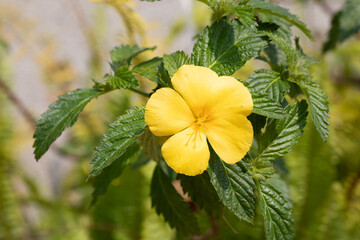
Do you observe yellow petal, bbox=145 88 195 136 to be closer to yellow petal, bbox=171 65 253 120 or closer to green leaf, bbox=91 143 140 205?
yellow petal, bbox=171 65 253 120

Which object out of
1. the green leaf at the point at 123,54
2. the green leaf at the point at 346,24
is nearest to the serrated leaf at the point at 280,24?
the green leaf at the point at 123,54

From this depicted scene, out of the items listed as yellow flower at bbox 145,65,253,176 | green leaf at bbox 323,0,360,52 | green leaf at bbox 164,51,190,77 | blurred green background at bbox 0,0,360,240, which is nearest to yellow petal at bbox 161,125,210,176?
yellow flower at bbox 145,65,253,176

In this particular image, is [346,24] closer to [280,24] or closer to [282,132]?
[280,24]

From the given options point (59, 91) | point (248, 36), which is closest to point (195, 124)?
point (248, 36)

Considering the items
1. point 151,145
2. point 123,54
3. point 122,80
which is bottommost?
point 151,145

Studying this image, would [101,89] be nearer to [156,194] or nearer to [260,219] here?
[156,194]

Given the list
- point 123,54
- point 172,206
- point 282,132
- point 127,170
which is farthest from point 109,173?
point 127,170
